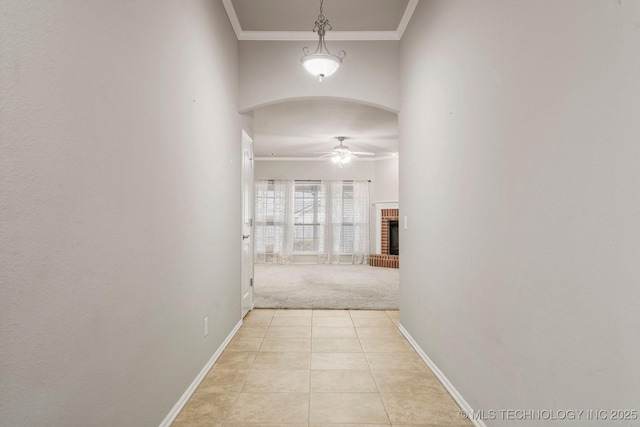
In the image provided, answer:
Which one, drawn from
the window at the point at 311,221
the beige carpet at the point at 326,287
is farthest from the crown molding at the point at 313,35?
the window at the point at 311,221

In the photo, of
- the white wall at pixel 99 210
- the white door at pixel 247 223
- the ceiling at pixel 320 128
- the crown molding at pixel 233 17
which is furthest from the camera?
the ceiling at pixel 320 128

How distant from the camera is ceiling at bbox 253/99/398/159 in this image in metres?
5.53

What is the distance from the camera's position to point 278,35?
155 inches

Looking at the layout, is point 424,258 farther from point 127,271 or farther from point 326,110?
point 326,110

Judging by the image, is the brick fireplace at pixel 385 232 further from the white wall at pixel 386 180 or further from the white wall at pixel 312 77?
the white wall at pixel 312 77

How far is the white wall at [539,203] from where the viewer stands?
1.12m

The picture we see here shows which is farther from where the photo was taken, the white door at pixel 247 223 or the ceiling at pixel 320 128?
the ceiling at pixel 320 128

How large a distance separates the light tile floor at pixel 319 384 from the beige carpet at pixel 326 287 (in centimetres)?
114

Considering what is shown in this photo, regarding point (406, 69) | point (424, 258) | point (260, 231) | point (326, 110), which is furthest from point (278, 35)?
point (260, 231)

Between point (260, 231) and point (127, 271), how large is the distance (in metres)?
8.13

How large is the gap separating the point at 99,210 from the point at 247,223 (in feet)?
10.1

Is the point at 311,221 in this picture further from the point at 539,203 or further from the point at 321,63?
the point at 539,203

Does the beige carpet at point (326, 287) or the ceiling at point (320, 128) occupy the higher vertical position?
the ceiling at point (320, 128)

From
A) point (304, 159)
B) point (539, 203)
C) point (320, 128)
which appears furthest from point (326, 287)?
point (539, 203)
